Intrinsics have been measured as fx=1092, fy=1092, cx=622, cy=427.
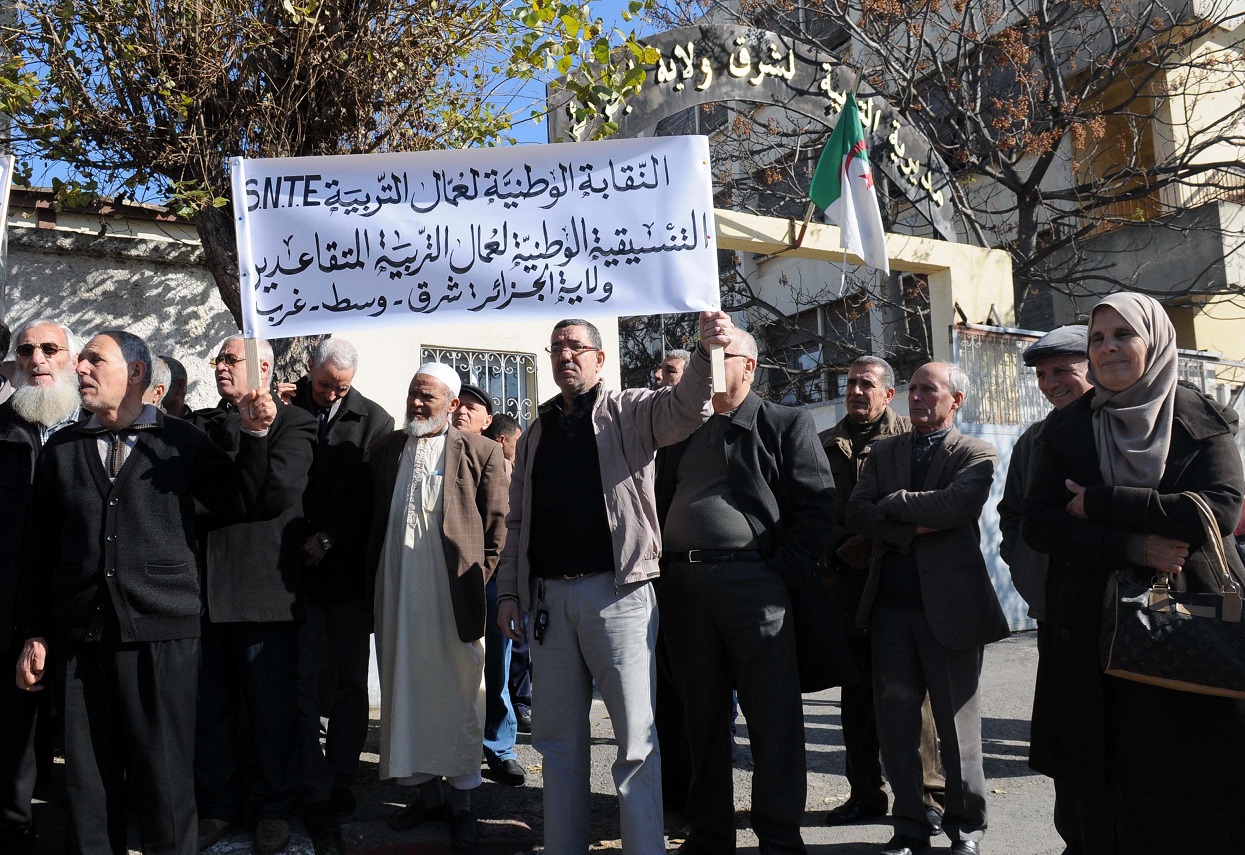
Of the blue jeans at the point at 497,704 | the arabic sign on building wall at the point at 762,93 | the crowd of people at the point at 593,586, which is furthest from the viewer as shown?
the arabic sign on building wall at the point at 762,93

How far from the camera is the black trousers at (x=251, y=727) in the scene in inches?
182

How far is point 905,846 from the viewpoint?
4.52 metres

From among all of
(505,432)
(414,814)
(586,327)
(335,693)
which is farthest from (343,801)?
(505,432)

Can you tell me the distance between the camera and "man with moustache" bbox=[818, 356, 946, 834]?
5.09 m

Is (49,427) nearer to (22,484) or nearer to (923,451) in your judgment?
(22,484)

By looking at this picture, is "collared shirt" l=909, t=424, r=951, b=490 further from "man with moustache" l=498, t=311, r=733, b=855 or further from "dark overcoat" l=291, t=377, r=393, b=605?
"dark overcoat" l=291, t=377, r=393, b=605

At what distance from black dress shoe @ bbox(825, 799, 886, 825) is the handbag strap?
2334 mm

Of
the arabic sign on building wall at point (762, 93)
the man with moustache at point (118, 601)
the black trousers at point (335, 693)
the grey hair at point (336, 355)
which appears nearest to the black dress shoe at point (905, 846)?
the black trousers at point (335, 693)

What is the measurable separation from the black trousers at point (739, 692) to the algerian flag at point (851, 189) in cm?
575

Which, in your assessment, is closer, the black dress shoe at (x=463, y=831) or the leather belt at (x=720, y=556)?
the leather belt at (x=720, y=556)

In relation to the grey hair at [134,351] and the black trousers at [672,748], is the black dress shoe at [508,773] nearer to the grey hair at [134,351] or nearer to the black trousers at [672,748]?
the black trousers at [672,748]

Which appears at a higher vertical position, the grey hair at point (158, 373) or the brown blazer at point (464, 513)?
the grey hair at point (158, 373)

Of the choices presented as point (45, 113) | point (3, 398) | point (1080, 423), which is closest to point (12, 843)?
point (3, 398)

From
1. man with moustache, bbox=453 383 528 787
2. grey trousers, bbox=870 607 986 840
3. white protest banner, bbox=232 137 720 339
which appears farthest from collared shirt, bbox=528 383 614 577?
grey trousers, bbox=870 607 986 840
